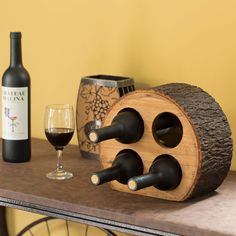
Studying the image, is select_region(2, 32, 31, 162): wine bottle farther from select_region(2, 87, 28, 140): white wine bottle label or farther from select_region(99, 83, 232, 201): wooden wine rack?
select_region(99, 83, 232, 201): wooden wine rack

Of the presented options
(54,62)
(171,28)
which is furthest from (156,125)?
(54,62)

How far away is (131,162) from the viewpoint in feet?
4.42

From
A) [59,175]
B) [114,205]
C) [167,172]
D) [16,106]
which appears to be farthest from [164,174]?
[16,106]

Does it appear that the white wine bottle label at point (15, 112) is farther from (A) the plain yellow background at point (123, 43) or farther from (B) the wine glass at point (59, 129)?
(A) the plain yellow background at point (123, 43)

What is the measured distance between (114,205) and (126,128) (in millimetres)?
159

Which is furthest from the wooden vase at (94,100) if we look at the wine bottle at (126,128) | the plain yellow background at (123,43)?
the wine bottle at (126,128)

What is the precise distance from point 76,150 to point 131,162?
42 cm

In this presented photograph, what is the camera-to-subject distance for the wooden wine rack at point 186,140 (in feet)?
4.23

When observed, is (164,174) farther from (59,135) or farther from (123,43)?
(123,43)

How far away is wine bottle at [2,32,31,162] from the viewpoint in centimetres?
154

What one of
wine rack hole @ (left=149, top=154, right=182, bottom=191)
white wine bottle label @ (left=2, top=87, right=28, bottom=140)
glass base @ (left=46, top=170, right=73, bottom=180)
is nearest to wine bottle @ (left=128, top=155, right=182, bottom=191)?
wine rack hole @ (left=149, top=154, right=182, bottom=191)

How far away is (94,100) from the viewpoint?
1.60 m

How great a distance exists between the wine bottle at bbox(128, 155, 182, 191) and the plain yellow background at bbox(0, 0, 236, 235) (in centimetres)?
31

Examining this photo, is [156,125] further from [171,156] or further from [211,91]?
[211,91]
